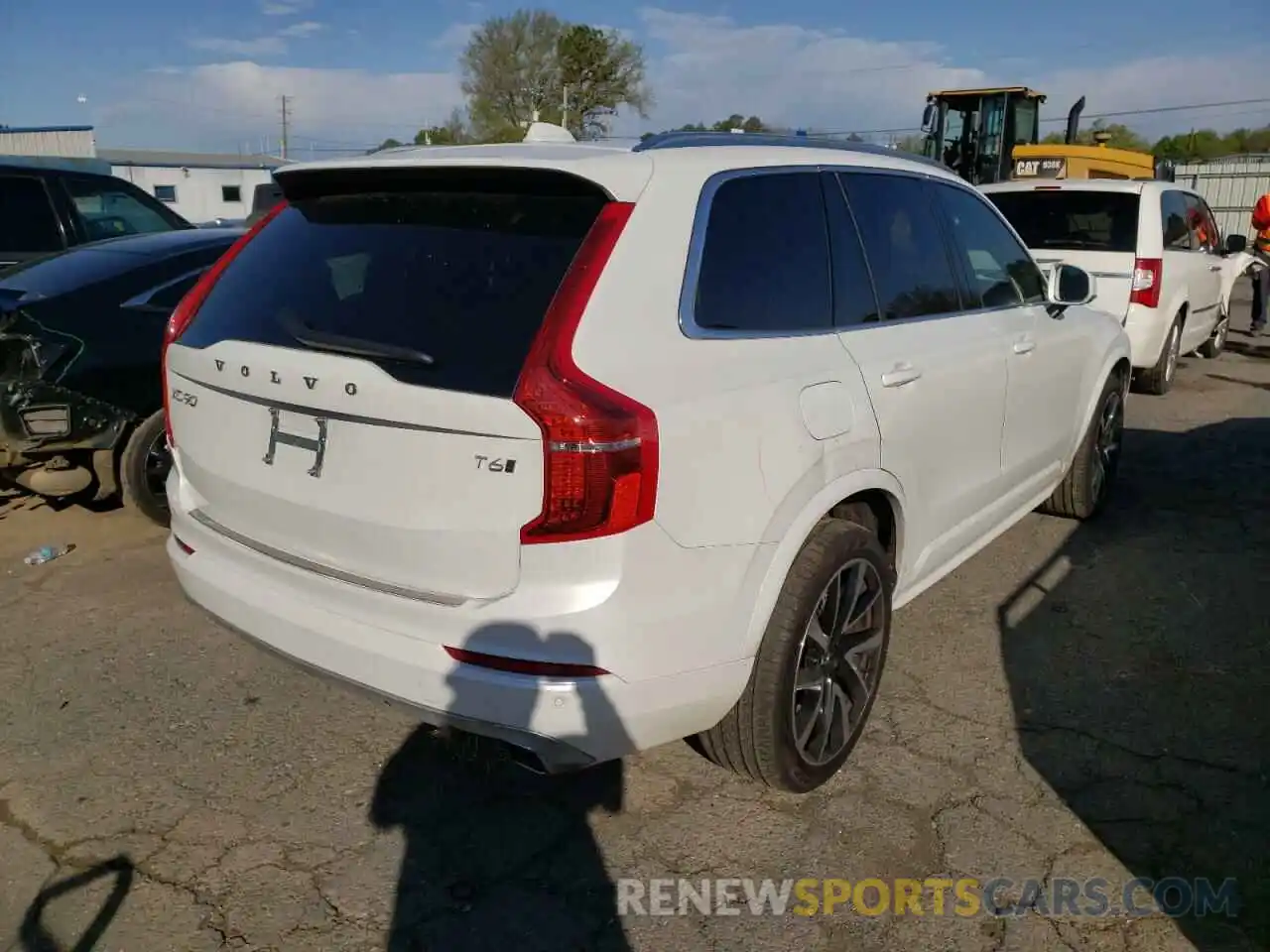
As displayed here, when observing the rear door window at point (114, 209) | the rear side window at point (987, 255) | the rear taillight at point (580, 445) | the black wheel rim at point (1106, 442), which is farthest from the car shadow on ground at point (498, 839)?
the rear door window at point (114, 209)

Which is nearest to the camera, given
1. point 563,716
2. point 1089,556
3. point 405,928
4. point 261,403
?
point 563,716

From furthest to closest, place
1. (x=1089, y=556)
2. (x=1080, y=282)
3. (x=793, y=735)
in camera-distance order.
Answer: (x=1089, y=556), (x=1080, y=282), (x=793, y=735)

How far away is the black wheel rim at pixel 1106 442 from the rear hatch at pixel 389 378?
3808 millimetres

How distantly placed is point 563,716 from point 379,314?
1.10 meters

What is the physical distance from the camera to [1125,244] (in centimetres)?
780

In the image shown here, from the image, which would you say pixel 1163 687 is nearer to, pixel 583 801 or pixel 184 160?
pixel 583 801

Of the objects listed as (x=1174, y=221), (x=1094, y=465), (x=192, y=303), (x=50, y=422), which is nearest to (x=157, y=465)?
(x=50, y=422)

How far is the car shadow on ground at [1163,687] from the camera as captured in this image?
2760mm

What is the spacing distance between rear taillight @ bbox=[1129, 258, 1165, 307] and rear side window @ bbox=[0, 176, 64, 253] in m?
8.02

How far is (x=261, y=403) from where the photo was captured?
262 centimetres

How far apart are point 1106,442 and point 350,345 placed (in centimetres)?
436

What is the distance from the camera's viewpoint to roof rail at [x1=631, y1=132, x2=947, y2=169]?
2.71m

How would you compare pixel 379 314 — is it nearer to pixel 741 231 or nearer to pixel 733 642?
pixel 741 231

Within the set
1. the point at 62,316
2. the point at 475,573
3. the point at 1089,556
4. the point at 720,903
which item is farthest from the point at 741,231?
the point at 62,316
